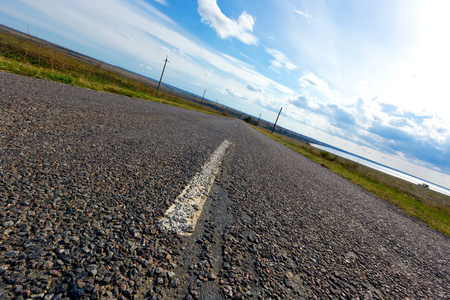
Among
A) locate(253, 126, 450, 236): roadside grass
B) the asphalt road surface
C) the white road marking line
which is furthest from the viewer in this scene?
locate(253, 126, 450, 236): roadside grass

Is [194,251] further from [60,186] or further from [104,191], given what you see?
[60,186]

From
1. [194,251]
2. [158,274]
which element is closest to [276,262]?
[194,251]

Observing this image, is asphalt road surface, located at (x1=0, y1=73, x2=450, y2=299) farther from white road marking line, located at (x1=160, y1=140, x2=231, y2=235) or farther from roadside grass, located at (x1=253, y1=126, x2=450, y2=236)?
roadside grass, located at (x1=253, y1=126, x2=450, y2=236)

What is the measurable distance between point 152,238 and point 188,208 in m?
0.59

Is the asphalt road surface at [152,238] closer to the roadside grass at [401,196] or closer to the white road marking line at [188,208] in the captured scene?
the white road marking line at [188,208]

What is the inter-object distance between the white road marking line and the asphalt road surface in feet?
0.19

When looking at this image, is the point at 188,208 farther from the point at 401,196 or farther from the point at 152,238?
the point at 401,196

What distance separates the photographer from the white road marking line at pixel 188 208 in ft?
5.39

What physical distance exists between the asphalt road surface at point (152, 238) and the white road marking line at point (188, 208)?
6 cm

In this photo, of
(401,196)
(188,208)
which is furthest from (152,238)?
(401,196)

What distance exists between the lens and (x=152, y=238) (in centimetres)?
143

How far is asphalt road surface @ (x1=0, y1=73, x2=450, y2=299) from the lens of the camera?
1.07 metres

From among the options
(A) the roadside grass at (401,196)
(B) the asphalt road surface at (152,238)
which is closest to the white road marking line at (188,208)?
(B) the asphalt road surface at (152,238)

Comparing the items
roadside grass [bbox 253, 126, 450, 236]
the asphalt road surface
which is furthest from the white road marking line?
roadside grass [bbox 253, 126, 450, 236]
